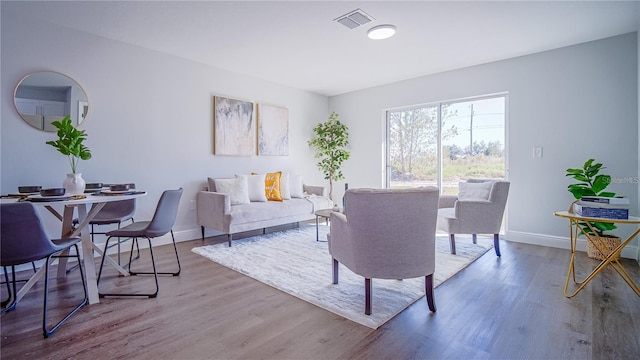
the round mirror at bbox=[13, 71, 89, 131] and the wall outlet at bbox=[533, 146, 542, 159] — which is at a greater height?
the round mirror at bbox=[13, 71, 89, 131]

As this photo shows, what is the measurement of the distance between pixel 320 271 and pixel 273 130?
120 inches

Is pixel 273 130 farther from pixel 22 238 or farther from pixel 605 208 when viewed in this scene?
pixel 605 208

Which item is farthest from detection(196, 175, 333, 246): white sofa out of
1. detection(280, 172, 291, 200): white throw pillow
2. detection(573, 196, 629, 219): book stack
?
detection(573, 196, 629, 219): book stack

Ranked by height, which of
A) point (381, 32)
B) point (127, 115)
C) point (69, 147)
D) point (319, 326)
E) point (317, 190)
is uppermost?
point (381, 32)

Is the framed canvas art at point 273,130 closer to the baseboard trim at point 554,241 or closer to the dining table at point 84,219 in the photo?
the dining table at point 84,219

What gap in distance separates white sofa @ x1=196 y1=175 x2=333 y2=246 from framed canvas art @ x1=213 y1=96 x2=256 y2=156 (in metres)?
0.67

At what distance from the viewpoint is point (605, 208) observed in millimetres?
2164

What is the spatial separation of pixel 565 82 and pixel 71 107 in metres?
5.63

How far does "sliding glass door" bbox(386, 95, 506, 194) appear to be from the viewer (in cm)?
445

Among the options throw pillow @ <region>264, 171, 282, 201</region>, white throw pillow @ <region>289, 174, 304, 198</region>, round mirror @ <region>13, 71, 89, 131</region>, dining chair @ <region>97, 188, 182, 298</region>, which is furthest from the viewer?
white throw pillow @ <region>289, 174, 304, 198</region>

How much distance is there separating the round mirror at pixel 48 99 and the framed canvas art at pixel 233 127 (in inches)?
61.6

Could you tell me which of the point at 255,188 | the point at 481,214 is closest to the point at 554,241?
the point at 481,214

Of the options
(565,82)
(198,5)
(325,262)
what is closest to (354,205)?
(325,262)

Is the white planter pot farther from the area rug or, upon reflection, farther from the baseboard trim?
the baseboard trim
